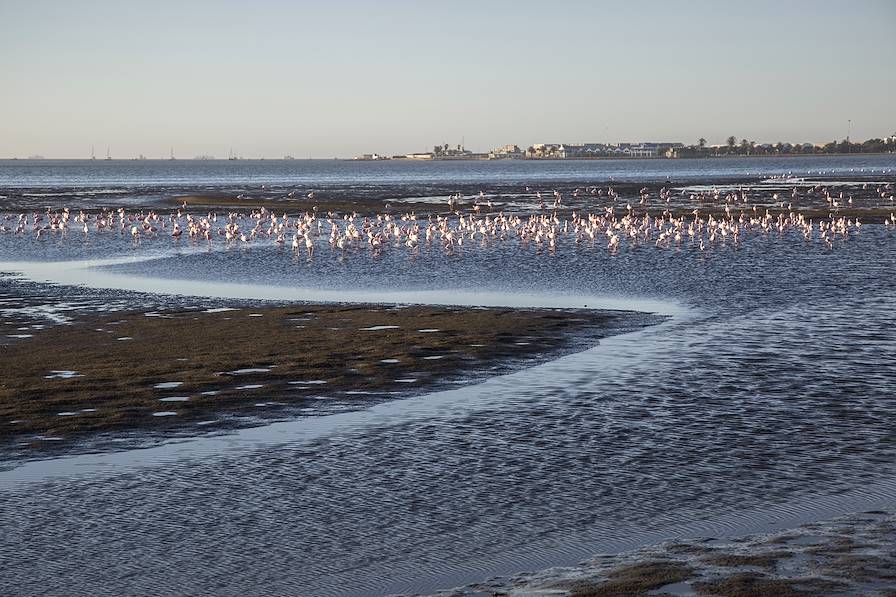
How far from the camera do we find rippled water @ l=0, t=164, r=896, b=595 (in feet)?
30.1

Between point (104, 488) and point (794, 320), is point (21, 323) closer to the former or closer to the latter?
point (104, 488)

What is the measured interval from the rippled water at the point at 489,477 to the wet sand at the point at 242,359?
926 millimetres

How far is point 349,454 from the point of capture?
488 inches

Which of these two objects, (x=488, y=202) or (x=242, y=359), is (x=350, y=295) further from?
(x=488, y=202)

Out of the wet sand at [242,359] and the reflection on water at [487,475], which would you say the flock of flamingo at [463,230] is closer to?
the wet sand at [242,359]

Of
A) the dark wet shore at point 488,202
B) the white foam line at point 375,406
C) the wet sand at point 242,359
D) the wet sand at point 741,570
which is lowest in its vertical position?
the dark wet shore at point 488,202

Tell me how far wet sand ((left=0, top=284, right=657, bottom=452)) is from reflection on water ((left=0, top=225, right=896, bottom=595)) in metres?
0.96

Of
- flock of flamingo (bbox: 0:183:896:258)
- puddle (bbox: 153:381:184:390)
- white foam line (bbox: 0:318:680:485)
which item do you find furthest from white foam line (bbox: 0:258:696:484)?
flock of flamingo (bbox: 0:183:896:258)

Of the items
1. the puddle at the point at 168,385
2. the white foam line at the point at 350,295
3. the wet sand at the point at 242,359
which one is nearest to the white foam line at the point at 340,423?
the wet sand at the point at 242,359

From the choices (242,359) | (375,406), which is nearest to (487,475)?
(375,406)

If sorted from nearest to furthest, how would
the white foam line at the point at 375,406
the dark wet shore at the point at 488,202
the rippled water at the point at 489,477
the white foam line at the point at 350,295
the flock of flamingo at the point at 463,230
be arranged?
the rippled water at the point at 489,477
the white foam line at the point at 375,406
the white foam line at the point at 350,295
the flock of flamingo at the point at 463,230
the dark wet shore at the point at 488,202

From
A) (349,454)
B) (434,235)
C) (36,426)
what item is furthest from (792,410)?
(434,235)

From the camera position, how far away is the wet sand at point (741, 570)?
26.7 ft

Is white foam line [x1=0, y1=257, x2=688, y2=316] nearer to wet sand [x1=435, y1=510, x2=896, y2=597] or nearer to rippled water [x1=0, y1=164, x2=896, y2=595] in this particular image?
rippled water [x1=0, y1=164, x2=896, y2=595]
